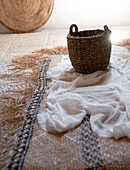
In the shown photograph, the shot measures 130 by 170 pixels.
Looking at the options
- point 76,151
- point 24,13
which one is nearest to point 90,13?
point 24,13

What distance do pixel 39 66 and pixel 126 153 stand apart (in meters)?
1.01

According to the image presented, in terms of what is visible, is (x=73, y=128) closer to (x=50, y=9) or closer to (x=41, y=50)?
(x=41, y=50)

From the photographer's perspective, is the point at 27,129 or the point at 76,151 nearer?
the point at 76,151

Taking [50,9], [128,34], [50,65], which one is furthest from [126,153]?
[50,9]

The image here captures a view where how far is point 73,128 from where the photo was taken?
0.83m

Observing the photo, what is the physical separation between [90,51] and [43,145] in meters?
0.64

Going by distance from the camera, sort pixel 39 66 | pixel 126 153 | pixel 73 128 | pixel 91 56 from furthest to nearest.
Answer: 1. pixel 39 66
2. pixel 91 56
3. pixel 73 128
4. pixel 126 153

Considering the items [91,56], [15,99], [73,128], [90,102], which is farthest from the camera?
[91,56]

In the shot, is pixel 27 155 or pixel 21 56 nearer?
pixel 27 155

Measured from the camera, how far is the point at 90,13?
9.62 feet

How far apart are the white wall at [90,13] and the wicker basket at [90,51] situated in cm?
183

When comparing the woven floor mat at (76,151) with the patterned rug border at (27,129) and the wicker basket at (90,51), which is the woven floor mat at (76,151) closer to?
the patterned rug border at (27,129)

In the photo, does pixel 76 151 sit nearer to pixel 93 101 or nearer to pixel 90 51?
pixel 93 101

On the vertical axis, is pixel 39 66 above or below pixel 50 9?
below
